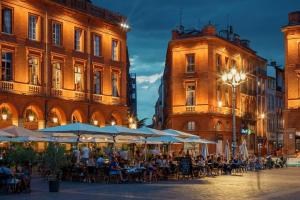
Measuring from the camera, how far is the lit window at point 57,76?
156ft

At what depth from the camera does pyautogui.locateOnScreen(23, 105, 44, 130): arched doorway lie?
148 ft

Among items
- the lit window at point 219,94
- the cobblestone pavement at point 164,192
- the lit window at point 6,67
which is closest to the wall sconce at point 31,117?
the lit window at point 6,67

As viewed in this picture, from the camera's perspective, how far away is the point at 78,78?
5072cm

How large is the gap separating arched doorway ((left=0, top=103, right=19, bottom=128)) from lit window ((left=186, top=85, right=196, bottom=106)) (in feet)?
95.3

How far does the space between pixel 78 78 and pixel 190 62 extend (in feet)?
71.6

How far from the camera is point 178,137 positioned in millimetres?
40031

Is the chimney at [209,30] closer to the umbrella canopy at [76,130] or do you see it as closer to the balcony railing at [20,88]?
the balcony railing at [20,88]

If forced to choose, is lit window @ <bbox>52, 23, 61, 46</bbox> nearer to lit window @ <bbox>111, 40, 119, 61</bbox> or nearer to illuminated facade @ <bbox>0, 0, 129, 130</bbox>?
illuminated facade @ <bbox>0, 0, 129, 130</bbox>

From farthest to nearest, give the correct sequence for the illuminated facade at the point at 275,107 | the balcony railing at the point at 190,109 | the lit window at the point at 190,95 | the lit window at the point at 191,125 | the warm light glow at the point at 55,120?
the illuminated facade at the point at 275,107, the lit window at the point at 190,95, the balcony railing at the point at 190,109, the lit window at the point at 191,125, the warm light glow at the point at 55,120

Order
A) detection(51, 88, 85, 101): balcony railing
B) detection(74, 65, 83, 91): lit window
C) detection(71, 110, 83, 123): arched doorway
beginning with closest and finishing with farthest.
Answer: detection(51, 88, 85, 101): balcony railing
detection(71, 110, 83, 123): arched doorway
detection(74, 65, 83, 91): lit window

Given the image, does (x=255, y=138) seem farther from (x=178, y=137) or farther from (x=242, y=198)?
(x=242, y=198)

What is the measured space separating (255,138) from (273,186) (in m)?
53.6

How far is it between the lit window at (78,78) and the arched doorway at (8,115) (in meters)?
8.16

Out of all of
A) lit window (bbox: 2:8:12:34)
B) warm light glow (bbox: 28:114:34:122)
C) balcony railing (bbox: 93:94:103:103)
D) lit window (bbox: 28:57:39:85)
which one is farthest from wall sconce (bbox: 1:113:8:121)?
balcony railing (bbox: 93:94:103:103)
